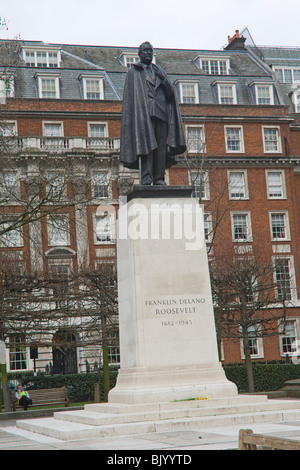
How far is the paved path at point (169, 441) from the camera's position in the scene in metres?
8.66

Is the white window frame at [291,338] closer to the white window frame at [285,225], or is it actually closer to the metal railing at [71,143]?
the white window frame at [285,225]

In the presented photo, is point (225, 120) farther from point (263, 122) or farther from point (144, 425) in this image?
point (144, 425)

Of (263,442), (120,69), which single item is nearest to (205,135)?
(120,69)

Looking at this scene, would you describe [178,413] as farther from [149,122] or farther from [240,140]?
[240,140]

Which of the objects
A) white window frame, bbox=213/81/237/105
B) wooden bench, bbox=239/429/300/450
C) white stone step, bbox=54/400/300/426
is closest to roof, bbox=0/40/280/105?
white window frame, bbox=213/81/237/105

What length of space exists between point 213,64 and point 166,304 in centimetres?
4301

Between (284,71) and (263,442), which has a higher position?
A: (284,71)

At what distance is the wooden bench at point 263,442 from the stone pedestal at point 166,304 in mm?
6184

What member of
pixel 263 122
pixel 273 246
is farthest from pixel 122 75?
pixel 273 246

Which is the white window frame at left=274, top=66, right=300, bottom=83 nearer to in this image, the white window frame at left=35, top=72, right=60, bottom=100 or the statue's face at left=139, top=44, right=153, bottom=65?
the white window frame at left=35, top=72, right=60, bottom=100

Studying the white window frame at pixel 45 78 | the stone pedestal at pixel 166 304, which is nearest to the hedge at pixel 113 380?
the stone pedestal at pixel 166 304

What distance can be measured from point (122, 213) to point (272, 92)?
39689 millimetres

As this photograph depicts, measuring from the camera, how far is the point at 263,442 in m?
6.11

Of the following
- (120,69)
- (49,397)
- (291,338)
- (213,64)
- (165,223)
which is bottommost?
(49,397)
